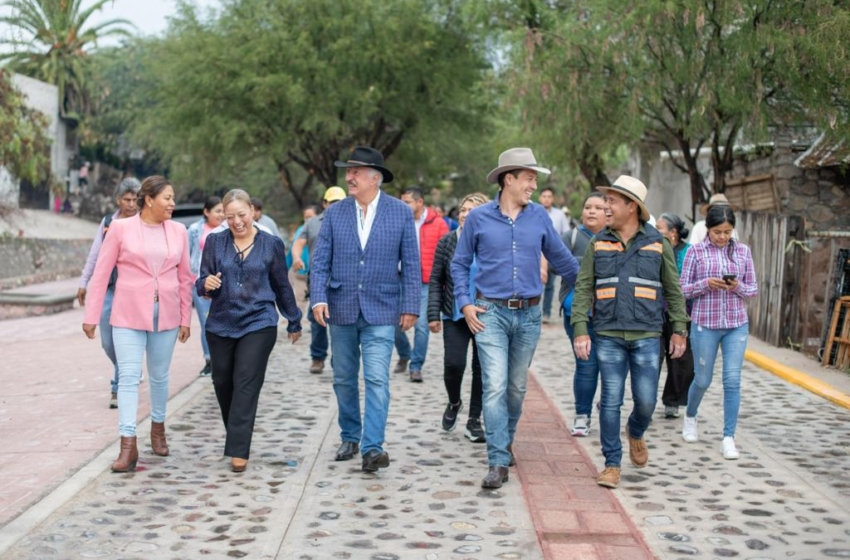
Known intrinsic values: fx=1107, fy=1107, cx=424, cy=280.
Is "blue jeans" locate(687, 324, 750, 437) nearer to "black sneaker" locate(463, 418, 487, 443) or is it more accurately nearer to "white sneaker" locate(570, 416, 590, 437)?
"white sneaker" locate(570, 416, 590, 437)

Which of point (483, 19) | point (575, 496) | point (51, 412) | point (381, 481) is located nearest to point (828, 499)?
point (575, 496)

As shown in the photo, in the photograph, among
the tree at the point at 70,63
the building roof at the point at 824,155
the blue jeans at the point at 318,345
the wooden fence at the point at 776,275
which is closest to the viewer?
the blue jeans at the point at 318,345

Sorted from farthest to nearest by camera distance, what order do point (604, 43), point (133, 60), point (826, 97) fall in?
point (133, 60) → point (604, 43) → point (826, 97)

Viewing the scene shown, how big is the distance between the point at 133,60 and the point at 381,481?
49117 millimetres

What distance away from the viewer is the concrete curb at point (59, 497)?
212 inches

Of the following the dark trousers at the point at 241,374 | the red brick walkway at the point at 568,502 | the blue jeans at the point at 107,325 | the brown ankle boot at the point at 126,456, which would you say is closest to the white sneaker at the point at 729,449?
the red brick walkway at the point at 568,502

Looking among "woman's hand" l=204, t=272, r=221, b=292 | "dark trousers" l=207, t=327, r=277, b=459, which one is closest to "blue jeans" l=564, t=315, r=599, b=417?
"dark trousers" l=207, t=327, r=277, b=459

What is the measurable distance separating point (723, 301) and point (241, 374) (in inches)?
129

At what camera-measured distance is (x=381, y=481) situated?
6676mm

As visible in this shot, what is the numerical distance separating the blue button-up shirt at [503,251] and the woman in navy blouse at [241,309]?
119 centimetres

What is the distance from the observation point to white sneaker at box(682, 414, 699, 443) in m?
7.98

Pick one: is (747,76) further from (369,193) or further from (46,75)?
(46,75)

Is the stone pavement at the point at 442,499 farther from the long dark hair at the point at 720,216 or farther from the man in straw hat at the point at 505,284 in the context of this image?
the long dark hair at the point at 720,216

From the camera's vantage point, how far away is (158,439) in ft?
24.0
